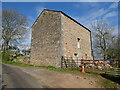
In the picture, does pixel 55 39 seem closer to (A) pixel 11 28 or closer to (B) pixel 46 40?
(B) pixel 46 40

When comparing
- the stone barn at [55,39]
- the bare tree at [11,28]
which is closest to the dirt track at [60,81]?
the stone barn at [55,39]

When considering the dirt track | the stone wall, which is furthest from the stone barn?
the dirt track

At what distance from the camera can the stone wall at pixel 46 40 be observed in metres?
11.1

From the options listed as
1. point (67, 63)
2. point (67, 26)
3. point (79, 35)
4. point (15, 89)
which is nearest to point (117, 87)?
point (15, 89)

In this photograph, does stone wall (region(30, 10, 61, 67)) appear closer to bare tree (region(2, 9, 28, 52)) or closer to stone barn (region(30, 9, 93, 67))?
stone barn (region(30, 9, 93, 67))

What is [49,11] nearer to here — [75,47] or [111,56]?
[75,47]

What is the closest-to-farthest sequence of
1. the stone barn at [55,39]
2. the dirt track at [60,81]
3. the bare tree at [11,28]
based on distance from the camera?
1. the dirt track at [60,81]
2. the stone barn at [55,39]
3. the bare tree at [11,28]

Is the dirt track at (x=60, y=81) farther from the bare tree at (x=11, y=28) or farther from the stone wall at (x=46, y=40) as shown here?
the bare tree at (x=11, y=28)

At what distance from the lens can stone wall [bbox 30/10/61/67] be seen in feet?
36.6

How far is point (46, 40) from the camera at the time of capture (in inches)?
488

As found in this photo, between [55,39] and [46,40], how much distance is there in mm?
1635

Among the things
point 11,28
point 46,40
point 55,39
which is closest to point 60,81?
point 55,39

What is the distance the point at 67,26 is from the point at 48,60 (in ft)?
17.4

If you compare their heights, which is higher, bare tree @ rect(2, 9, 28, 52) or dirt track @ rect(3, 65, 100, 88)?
bare tree @ rect(2, 9, 28, 52)
